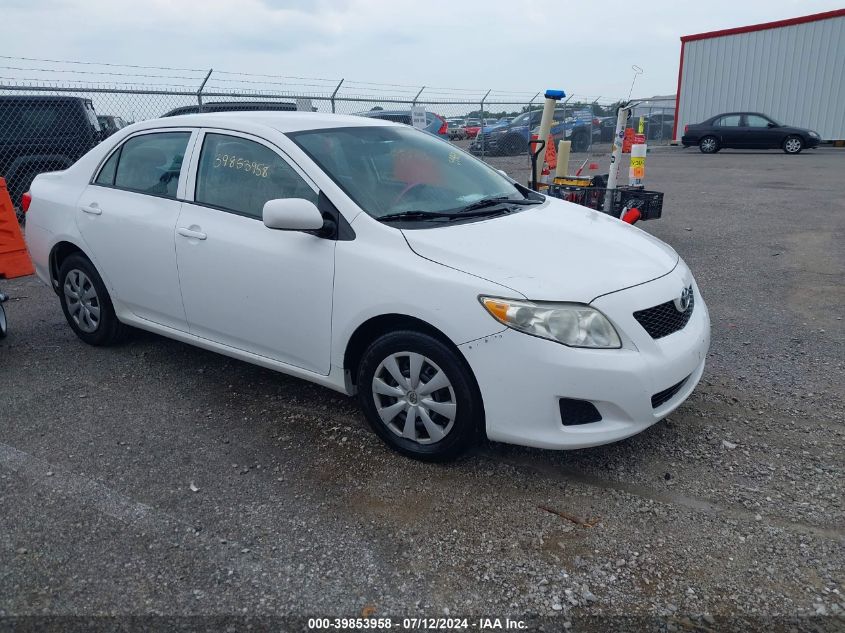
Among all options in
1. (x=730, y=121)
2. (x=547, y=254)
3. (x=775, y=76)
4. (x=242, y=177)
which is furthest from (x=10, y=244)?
(x=775, y=76)

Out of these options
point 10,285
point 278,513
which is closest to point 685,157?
point 10,285

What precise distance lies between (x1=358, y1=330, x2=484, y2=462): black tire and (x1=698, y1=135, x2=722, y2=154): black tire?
24.8 metres

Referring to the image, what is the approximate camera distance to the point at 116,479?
3.38 meters

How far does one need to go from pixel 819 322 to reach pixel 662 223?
4809 mm

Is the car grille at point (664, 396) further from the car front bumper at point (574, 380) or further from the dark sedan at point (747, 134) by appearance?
the dark sedan at point (747, 134)

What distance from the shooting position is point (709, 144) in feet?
82.5

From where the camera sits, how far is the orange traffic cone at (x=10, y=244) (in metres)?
5.64

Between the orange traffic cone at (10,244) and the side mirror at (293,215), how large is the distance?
3353 millimetres

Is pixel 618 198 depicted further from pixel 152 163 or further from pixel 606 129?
pixel 606 129

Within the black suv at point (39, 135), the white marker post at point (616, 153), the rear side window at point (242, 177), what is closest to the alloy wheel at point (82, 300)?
the rear side window at point (242, 177)

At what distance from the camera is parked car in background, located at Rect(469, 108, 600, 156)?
20875 millimetres

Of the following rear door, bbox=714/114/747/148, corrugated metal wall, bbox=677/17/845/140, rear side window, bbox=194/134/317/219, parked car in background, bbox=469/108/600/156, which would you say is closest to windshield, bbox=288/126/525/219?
rear side window, bbox=194/134/317/219

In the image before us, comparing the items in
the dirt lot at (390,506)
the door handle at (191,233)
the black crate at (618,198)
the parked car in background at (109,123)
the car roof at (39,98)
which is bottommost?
the dirt lot at (390,506)

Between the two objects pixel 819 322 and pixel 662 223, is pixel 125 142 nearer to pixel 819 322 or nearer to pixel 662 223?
pixel 819 322
